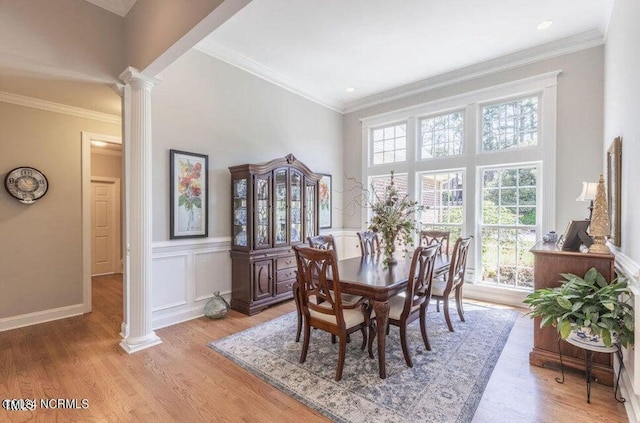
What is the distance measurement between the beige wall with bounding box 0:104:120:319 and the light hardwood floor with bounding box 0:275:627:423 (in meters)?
0.55

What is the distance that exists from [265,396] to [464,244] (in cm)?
251

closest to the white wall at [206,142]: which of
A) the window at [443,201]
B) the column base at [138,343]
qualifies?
the column base at [138,343]

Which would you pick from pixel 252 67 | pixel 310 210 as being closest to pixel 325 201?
pixel 310 210

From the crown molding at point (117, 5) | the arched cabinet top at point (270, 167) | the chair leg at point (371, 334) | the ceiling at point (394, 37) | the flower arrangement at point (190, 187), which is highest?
the ceiling at point (394, 37)

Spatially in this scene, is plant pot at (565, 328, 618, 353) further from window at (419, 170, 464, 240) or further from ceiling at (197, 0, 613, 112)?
ceiling at (197, 0, 613, 112)

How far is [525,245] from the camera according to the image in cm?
415

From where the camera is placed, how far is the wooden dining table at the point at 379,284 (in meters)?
2.25

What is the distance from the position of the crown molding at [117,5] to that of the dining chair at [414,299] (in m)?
3.58

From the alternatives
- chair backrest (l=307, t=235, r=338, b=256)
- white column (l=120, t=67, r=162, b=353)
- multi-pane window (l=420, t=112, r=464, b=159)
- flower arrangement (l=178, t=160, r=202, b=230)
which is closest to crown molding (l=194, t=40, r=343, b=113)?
white column (l=120, t=67, r=162, b=353)

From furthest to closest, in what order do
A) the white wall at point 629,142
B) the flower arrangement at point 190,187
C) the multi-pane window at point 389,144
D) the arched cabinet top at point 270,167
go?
1. the multi-pane window at point 389,144
2. the arched cabinet top at point 270,167
3. the flower arrangement at point 190,187
4. the white wall at point 629,142

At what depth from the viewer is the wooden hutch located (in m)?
3.77

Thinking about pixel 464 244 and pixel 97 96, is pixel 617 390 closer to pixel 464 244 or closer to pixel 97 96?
pixel 464 244

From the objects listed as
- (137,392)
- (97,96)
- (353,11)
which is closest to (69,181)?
(97,96)

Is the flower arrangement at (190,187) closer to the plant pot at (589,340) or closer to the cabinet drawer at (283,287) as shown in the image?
the cabinet drawer at (283,287)
